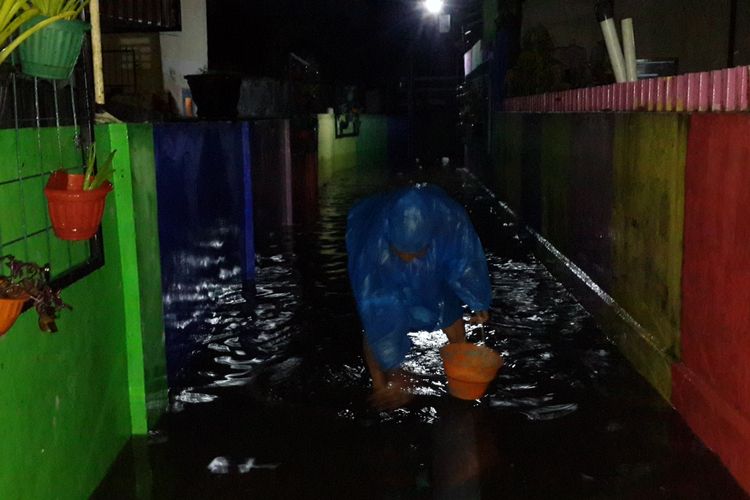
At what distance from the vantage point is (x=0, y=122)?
2865 mm

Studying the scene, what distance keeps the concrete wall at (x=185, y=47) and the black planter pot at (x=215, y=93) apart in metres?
9.14

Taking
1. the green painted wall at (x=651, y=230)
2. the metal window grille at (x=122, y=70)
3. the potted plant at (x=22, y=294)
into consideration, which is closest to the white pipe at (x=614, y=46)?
the green painted wall at (x=651, y=230)

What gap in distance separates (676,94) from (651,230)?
982 mm

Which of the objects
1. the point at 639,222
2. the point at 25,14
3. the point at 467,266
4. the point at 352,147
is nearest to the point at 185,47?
the point at 352,147

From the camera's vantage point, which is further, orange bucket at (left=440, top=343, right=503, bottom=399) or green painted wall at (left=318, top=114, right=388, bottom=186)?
green painted wall at (left=318, top=114, right=388, bottom=186)

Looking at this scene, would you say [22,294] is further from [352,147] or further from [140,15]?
[352,147]

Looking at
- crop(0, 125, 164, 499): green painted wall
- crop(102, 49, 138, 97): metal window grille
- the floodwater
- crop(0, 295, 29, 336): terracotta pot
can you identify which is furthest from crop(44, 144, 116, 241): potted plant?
crop(102, 49, 138, 97): metal window grille

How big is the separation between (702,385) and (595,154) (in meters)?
3.43

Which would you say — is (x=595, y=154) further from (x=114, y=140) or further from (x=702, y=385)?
(x=114, y=140)

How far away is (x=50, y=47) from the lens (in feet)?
9.22

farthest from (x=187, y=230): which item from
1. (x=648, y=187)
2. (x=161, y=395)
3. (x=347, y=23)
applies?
(x=347, y=23)

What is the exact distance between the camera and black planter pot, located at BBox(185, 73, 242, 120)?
10254 millimetres

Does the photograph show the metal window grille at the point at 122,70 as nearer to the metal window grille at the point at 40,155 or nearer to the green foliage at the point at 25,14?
the metal window grille at the point at 40,155

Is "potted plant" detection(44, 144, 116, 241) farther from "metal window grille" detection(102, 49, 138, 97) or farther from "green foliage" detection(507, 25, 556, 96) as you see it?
"metal window grille" detection(102, 49, 138, 97)
